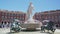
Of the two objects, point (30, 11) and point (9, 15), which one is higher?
point (30, 11)

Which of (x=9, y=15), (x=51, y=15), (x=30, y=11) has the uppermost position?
(x=30, y=11)

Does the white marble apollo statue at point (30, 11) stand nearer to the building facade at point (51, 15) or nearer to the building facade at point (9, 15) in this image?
the building facade at point (51, 15)

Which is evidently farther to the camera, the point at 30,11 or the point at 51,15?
the point at 51,15

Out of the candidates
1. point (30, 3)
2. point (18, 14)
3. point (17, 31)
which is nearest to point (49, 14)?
point (18, 14)

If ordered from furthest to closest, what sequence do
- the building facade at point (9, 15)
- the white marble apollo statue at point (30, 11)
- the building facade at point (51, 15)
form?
the building facade at point (9, 15) < the building facade at point (51, 15) < the white marble apollo statue at point (30, 11)

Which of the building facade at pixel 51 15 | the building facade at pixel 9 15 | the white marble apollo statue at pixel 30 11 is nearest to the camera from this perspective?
the white marble apollo statue at pixel 30 11

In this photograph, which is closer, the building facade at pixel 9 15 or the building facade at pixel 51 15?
the building facade at pixel 51 15

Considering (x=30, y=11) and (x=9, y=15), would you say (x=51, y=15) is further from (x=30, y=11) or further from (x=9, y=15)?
(x=30, y=11)

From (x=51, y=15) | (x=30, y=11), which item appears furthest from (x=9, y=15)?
(x=30, y=11)

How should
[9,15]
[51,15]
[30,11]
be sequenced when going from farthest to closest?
[9,15] < [51,15] < [30,11]

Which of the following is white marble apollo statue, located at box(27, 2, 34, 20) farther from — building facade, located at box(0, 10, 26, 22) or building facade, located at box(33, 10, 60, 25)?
building facade, located at box(0, 10, 26, 22)

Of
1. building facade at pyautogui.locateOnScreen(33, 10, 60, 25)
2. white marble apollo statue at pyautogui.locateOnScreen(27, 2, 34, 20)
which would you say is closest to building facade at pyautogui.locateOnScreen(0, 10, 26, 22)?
building facade at pyautogui.locateOnScreen(33, 10, 60, 25)

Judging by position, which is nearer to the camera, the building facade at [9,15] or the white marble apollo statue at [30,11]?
the white marble apollo statue at [30,11]

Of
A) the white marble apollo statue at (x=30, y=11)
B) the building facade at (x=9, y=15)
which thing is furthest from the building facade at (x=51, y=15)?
the white marble apollo statue at (x=30, y=11)
